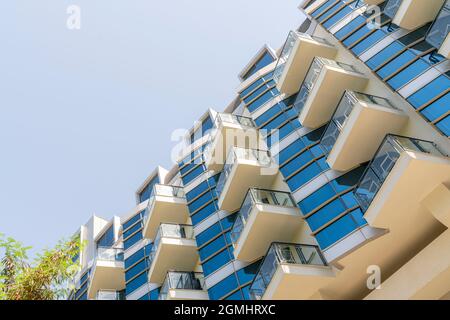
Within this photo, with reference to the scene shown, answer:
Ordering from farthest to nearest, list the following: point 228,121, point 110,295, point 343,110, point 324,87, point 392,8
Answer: point 110,295, point 228,121, point 392,8, point 324,87, point 343,110

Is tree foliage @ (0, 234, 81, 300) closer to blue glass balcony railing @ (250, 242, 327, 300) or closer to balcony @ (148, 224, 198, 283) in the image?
blue glass balcony railing @ (250, 242, 327, 300)

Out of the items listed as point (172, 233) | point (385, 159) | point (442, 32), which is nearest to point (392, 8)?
point (442, 32)

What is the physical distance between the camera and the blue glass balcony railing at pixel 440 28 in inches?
527

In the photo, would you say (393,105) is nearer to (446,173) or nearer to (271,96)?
(446,173)

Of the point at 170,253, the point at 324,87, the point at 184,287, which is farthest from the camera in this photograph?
the point at 170,253

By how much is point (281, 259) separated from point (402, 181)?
4486mm

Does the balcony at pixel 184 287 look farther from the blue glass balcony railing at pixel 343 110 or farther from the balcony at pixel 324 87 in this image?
the balcony at pixel 324 87

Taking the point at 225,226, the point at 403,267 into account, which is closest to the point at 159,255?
the point at 225,226

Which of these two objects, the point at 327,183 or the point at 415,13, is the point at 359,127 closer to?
the point at 327,183

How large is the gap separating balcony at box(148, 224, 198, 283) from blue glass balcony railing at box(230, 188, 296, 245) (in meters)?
4.79

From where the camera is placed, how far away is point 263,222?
1572 cm

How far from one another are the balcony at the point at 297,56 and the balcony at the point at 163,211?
9135 mm
